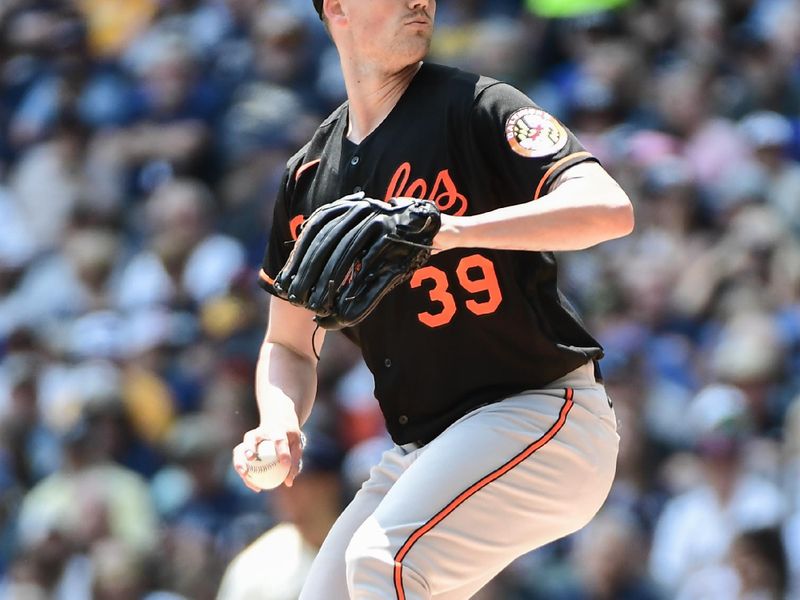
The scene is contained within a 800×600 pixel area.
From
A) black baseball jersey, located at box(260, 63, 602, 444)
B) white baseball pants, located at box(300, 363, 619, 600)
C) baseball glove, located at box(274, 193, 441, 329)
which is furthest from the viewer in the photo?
black baseball jersey, located at box(260, 63, 602, 444)

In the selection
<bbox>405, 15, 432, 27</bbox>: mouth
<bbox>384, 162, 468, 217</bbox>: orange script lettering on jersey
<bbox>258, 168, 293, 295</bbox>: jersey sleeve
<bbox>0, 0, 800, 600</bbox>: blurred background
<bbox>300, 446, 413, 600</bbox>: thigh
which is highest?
→ <bbox>405, 15, 432, 27</bbox>: mouth

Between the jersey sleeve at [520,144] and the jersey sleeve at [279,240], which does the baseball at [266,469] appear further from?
the jersey sleeve at [520,144]

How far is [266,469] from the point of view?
3602 mm

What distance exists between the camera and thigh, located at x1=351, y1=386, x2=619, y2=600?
3264 mm

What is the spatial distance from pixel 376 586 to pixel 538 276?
0.85 metres

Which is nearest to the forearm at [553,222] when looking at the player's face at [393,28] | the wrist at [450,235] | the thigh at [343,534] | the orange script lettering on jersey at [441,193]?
the wrist at [450,235]

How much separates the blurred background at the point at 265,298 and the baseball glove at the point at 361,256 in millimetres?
2213

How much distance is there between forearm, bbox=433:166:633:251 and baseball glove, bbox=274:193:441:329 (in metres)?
0.06

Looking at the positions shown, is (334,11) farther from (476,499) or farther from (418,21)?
(476,499)

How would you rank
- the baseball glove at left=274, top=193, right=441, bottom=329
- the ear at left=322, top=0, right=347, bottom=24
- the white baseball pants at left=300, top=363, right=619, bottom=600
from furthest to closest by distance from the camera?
the ear at left=322, top=0, right=347, bottom=24, the white baseball pants at left=300, top=363, right=619, bottom=600, the baseball glove at left=274, top=193, right=441, bottom=329

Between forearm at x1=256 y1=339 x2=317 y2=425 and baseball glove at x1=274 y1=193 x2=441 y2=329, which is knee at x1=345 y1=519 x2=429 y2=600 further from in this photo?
forearm at x1=256 y1=339 x2=317 y2=425

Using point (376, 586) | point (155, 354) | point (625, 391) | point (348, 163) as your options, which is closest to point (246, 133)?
point (155, 354)

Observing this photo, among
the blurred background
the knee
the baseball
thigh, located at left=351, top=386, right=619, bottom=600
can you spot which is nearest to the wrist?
thigh, located at left=351, top=386, right=619, bottom=600

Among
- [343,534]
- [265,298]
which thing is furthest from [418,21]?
[265,298]
